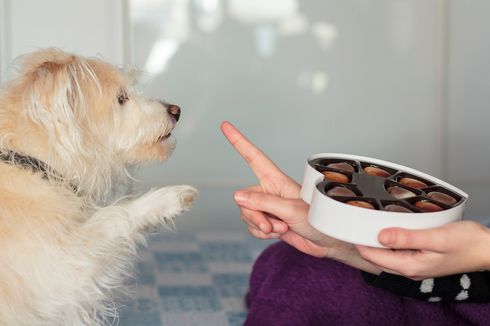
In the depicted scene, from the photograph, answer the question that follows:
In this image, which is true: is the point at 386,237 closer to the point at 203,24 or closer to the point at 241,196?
the point at 241,196

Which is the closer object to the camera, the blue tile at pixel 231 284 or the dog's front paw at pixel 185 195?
the dog's front paw at pixel 185 195

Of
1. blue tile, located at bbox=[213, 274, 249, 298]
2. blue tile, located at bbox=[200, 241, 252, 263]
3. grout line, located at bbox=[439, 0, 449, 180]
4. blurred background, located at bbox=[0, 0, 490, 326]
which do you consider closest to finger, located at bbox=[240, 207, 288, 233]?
blue tile, located at bbox=[213, 274, 249, 298]

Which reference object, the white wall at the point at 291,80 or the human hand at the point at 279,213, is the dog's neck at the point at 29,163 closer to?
the human hand at the point at 279,213

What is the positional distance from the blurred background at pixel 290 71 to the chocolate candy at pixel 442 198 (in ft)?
6.82

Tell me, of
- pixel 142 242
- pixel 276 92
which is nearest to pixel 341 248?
pixel 142 242

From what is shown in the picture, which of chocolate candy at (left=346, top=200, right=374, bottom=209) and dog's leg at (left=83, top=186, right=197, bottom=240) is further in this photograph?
dog's leg at (left=83, top=186, right=197, bottom=240)

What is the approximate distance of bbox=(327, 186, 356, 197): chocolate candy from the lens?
117cm

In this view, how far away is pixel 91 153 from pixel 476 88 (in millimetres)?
2346

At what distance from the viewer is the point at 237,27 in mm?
3287

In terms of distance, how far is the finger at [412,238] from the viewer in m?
1.07

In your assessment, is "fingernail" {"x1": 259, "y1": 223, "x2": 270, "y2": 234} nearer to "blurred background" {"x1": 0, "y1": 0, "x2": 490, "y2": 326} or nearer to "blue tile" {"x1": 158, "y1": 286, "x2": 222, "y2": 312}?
"blue tile" {"x1": 158, "y1": 286, "x2": 222, "y2": 312}

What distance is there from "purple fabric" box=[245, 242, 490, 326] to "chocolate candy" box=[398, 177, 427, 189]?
1.23ft

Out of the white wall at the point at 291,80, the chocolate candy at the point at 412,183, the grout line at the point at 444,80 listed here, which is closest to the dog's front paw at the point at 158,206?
the chocolate candy at the point at 412,183

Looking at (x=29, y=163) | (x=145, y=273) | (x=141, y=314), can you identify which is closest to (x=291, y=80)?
(x=145, y=273)
